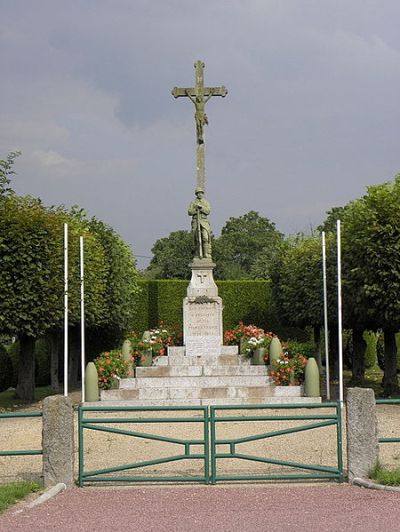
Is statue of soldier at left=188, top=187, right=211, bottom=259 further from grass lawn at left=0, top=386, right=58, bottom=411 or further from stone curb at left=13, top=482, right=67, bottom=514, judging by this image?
stone curb at left=13, top=482, right=67, bottom=514

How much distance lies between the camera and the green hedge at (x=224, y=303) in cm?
3020

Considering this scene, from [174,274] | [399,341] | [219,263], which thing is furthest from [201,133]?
[219,263]

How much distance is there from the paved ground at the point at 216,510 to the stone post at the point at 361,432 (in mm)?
407

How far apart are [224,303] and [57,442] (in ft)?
70.1

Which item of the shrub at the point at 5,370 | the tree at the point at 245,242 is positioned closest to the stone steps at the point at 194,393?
the shrub at the point at 5,370

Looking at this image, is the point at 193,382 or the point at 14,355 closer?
the point at 193,382

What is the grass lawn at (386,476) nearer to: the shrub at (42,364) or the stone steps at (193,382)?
the stone steps at (193,382)

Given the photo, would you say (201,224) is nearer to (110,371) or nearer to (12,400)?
(110,371)

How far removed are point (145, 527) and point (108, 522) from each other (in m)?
0.45

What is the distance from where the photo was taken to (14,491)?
8.69 metres

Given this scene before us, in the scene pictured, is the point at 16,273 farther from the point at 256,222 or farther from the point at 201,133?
the point at 256,222

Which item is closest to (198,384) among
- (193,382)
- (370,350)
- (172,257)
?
(193,382)

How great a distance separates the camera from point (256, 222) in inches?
3073

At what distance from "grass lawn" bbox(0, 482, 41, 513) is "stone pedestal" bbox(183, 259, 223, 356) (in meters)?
11.2
